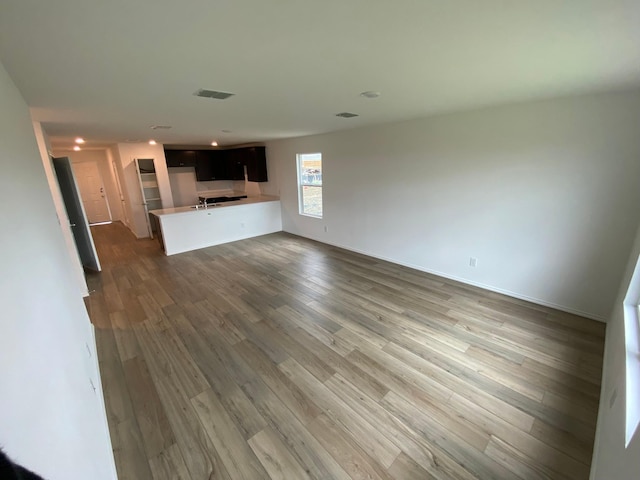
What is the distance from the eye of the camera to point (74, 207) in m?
4.39

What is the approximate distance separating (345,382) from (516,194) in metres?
2.91

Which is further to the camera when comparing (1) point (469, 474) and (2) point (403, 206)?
(2) point (403, 206)

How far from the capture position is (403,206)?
4.31m

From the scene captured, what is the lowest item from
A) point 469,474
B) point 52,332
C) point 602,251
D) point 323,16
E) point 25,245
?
point 469,474

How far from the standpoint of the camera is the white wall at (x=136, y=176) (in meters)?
6.34

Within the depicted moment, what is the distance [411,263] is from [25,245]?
4.32 metres

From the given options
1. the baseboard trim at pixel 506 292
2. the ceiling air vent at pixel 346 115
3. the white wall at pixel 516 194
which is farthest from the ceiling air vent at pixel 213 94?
the baseboard trim at pixel 506 292

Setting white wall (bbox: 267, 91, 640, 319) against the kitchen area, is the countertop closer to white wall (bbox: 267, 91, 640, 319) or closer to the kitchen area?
the kitchen area

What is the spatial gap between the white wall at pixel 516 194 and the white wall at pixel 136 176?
196 inches

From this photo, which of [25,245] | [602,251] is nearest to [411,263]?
[602,251]

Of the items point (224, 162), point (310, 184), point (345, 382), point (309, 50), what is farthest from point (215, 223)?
point (309, 50)

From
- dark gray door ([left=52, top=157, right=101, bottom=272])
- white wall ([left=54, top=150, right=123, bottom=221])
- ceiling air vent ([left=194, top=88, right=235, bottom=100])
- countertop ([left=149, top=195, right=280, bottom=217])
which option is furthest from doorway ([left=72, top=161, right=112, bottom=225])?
ceiling air vent ([left=194, top=88, right=235, bottom=100])

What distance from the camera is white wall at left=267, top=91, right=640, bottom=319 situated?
2578mm

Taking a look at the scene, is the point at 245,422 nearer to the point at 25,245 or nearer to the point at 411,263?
the point at 25,245
